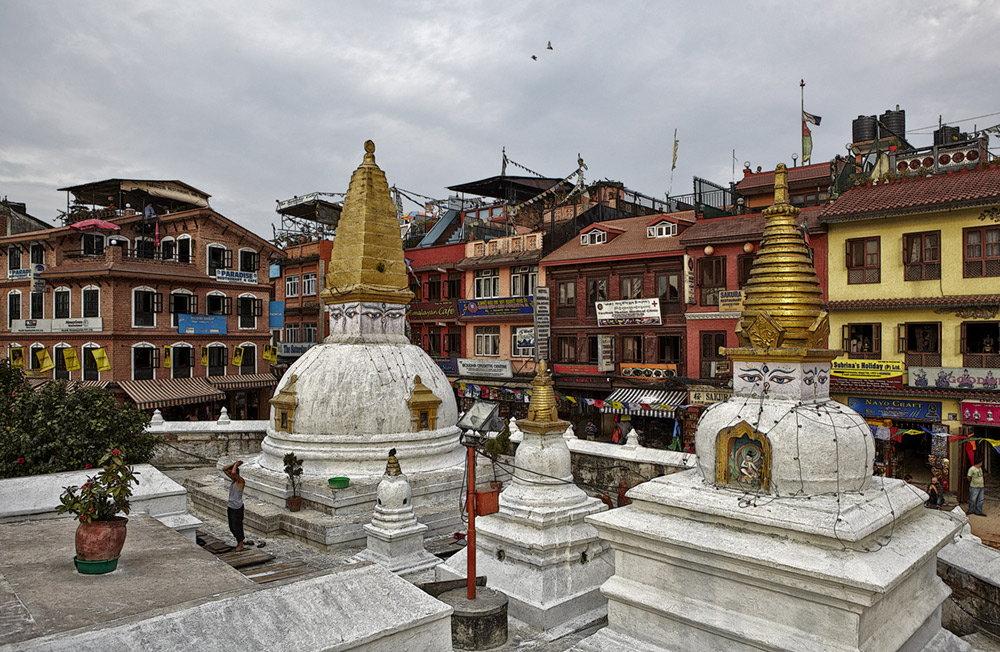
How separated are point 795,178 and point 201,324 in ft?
104

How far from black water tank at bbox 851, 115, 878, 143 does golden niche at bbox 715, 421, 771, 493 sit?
33791 mm

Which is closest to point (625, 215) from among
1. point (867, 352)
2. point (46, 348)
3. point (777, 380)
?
point (867, 352)

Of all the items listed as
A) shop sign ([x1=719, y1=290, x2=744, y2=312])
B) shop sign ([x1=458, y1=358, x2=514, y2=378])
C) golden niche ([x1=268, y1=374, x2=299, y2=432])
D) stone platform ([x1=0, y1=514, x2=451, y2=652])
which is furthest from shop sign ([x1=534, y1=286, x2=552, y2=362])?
stone platform ([x1=0, y1=514, x2=451, y2=652])

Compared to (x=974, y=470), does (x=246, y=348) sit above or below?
above

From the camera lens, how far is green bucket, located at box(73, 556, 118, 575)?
6422mm

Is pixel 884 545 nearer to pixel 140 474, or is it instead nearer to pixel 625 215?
pixel 140 474

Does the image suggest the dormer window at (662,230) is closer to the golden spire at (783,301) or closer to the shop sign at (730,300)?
the shop sign at (730,300)

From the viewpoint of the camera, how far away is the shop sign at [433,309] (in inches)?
1571

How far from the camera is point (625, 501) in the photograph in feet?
56.9

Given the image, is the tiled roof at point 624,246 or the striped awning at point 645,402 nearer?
the striped awning at point 645,402

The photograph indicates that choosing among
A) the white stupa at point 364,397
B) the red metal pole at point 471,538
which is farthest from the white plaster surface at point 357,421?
the red metal pole at point 471,538

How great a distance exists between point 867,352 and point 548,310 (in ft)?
47.8

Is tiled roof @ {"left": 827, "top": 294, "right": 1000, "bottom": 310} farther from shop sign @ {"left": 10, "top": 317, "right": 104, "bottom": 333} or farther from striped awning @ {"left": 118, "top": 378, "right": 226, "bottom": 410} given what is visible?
shop sign @ {"left": 10, "top": 317, "right": 104, "bottom": 333}

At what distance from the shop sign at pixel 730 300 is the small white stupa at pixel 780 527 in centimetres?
2054
